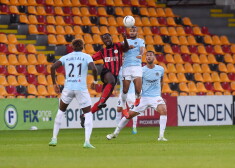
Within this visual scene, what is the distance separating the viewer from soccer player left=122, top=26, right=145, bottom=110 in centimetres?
1927

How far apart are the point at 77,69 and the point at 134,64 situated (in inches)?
190

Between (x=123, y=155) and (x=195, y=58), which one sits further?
(x=195, y=58)

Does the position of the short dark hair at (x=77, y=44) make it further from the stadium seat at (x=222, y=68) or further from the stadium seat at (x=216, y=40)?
the stadium seat at (x=216, y=40)

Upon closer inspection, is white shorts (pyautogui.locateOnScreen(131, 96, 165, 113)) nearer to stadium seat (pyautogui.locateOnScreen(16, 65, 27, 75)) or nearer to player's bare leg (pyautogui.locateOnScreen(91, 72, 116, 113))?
player's bare leg (pyautogui.locateOnScreen(91, 72, 116, 113))

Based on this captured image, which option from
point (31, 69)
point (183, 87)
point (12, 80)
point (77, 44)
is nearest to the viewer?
point (77, 44)

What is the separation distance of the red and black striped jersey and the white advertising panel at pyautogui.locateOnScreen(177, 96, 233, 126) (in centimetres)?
876

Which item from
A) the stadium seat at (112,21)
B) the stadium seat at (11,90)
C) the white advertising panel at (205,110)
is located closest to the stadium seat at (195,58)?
the stadium seat at (112,21)

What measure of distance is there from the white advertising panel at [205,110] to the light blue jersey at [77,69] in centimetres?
1274

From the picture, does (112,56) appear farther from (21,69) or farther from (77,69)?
(21,69)

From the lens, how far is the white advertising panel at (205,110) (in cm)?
2738

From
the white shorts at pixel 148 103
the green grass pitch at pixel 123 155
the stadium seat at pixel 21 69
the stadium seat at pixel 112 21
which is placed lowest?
the green grass pitch at pixel 123 155

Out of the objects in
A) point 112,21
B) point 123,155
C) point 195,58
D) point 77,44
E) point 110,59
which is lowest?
point 123,155

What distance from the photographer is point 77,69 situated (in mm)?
14703

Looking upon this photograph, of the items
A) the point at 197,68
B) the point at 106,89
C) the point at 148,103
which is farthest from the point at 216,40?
the point at 148,103
